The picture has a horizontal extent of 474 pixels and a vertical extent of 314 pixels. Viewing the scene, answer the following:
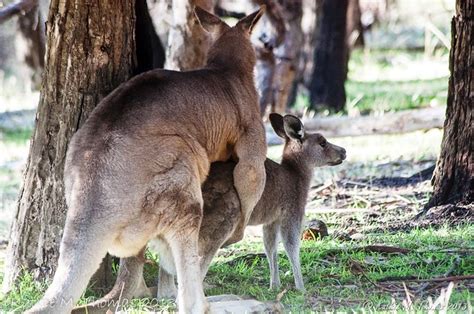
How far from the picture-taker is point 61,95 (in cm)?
679

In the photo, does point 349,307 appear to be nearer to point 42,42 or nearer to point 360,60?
point 42,42

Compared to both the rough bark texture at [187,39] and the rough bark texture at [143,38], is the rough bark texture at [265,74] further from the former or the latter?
the rough bark texture at [143,38]

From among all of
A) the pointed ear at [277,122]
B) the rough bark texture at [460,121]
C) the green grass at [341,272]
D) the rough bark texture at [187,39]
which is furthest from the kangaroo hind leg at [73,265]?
the rough bark texture at [187,39]

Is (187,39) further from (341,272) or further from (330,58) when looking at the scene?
(330,58)

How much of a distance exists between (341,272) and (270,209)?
0.65 meters

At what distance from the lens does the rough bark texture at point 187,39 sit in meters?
10.6

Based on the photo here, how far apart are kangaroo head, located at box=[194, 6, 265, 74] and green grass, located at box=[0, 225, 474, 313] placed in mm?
1468

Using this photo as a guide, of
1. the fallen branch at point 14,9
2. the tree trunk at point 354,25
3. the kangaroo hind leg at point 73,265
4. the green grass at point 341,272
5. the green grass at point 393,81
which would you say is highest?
the tree trunk at point 354,25

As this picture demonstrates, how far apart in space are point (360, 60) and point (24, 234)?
18716 millimetres

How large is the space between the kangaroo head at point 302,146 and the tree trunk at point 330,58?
9113 mm

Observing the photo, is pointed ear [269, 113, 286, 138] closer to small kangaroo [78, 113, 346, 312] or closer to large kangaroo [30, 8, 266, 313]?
small kangaroo [78, 113, 346, 312]

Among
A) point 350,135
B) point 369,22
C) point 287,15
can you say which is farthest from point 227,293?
point 369,22

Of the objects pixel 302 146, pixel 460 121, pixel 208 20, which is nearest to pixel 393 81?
pixel 460 121

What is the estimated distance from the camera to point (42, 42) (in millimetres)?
20062
